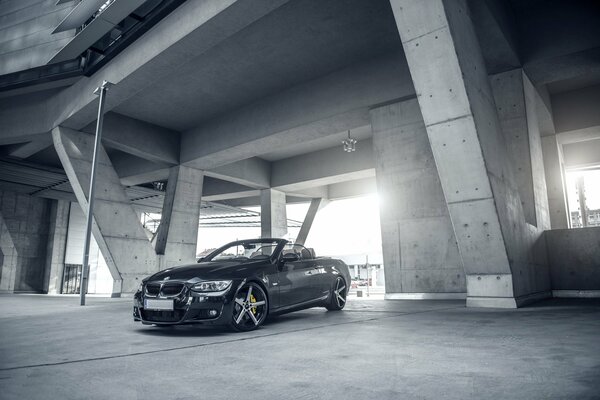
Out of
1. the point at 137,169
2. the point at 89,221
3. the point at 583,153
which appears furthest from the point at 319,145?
the point at 583,153

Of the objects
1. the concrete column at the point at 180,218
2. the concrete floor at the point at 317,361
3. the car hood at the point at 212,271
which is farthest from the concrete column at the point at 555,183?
the concrete column at the point at 180,218

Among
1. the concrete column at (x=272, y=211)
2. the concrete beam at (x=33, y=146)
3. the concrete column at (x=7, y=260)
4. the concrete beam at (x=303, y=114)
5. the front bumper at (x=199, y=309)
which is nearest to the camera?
the front bumper at (x=199, y=309)

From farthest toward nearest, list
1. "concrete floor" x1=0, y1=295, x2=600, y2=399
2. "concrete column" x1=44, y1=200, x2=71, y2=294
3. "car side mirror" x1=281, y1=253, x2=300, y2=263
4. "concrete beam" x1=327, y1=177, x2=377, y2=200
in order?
"concrete column" x1=44, y1=200, x2=71, y2=294 < "concrete beam" x1=327, y1=177, x2=377, y2=200 < "car side mirror" x1=281, y1=253, x2=300, y2=263 < "concrete floor" x1=0, y1=295, x2=600, y2=399

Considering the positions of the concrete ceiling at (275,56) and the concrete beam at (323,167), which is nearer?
A: the concrete ceiling at (275,56)

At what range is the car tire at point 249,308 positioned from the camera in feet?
16.9

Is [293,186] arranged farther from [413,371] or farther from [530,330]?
[413,371]

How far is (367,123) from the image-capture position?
14086mm

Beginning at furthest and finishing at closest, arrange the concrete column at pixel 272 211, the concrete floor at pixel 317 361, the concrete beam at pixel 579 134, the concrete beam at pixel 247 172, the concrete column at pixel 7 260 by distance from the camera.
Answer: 1. the concrete column at pixel 7 260
2. the concrete column at pixel 272 211
3. the concrete beam at pixel 247 172
4. the concrete beam at pixel 579 134
5. the concrete floor at pixel 317 361

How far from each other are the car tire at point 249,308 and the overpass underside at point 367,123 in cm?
383

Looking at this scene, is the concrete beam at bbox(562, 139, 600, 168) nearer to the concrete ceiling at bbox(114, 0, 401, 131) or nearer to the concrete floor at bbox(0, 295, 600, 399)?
the concrete ceiling at bbox(114, 0, 401, 131)

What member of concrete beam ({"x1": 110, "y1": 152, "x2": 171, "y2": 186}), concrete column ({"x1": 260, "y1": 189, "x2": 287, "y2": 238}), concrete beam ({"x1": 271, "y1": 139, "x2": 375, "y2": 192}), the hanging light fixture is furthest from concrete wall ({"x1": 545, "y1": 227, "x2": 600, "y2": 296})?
concrete beam ({"x1": 110, "y1": 152, "x2": 171, "y2": 186})

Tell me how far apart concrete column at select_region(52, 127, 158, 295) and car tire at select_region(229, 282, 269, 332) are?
11.8 m

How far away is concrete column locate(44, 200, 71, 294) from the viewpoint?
28.1 m

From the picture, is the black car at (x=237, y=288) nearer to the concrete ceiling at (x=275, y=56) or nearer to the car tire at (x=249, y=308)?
the car tire at (x=249, y=308)
